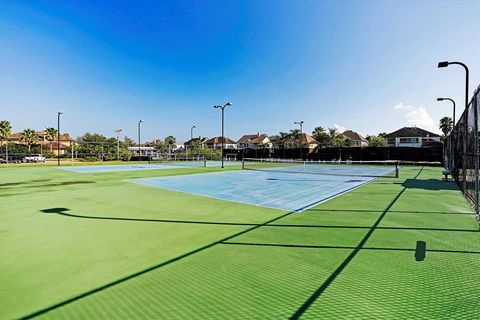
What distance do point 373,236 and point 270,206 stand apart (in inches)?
141

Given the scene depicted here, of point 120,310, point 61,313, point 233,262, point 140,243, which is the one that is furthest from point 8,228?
point 233,262

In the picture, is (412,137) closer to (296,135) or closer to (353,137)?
(353,137)

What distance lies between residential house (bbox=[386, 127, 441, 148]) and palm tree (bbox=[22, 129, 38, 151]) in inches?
3334

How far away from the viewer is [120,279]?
3.63m

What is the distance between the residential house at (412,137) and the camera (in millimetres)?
64688

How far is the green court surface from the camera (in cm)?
298

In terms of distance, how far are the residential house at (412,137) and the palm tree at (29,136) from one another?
84.7m

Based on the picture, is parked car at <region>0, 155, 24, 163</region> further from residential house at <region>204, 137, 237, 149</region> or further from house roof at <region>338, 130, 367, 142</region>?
house roof at <region>338, 130, 367, 142</region>

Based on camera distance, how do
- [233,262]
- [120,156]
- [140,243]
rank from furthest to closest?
1. [120,156]
2. [140,243]
3. [233,262]

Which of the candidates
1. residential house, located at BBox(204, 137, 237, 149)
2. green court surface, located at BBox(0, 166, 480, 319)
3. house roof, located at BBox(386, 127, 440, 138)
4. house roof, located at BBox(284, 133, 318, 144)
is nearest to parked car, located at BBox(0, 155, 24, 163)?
green court surface, located at BBox(0, 166, 480, 319)

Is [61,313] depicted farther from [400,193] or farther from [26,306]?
[400,193]

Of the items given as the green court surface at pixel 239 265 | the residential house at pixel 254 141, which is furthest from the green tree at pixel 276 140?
the green court surface at pixel 239 265

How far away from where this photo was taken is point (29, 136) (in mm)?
61969

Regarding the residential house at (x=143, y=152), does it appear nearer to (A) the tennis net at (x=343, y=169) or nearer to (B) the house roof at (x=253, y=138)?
(A) the tennis net at (x=343, y=169)
